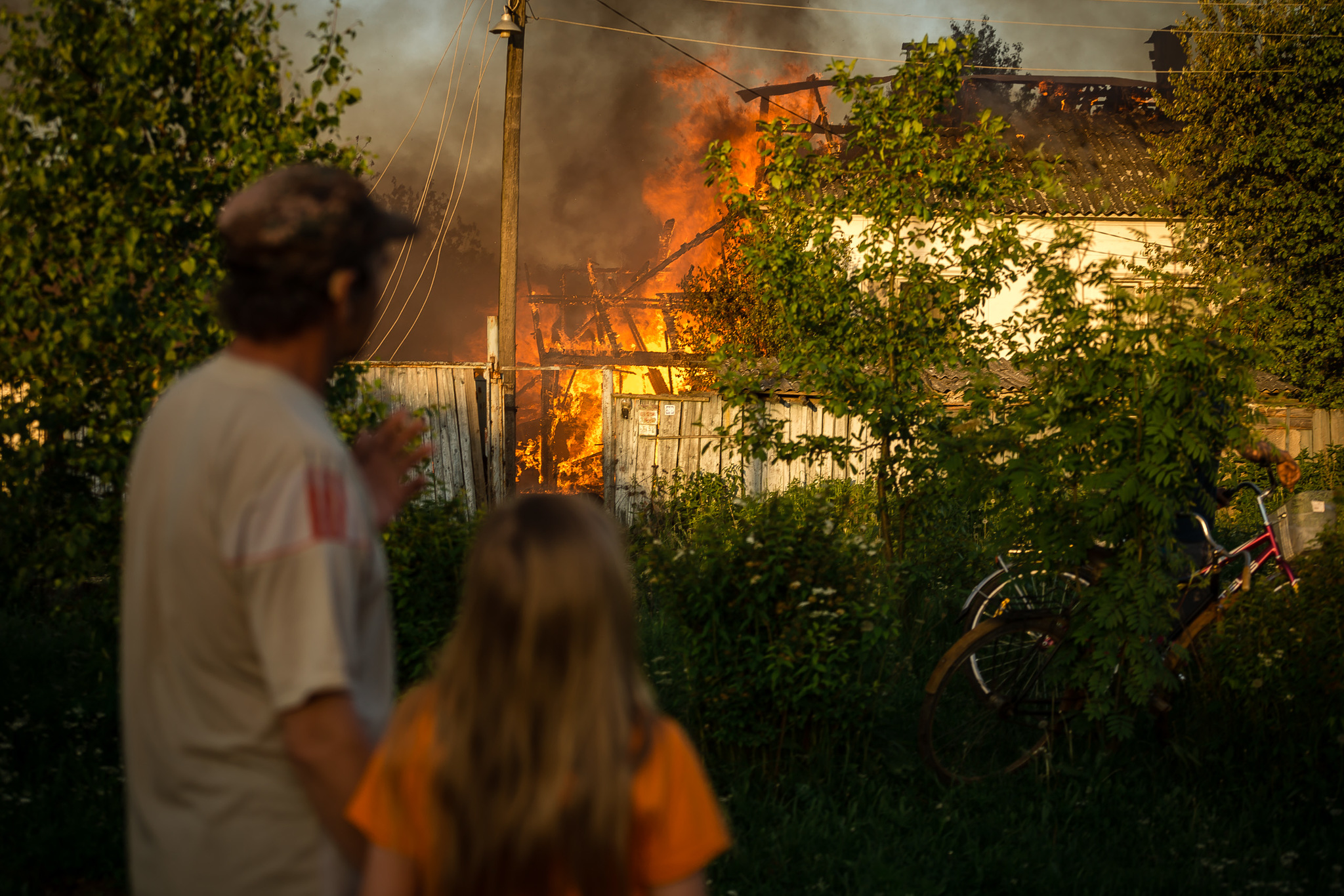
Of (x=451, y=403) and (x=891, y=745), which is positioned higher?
(x=451, y=403)

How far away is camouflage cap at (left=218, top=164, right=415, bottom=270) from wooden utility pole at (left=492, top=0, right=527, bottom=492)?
11651 mm

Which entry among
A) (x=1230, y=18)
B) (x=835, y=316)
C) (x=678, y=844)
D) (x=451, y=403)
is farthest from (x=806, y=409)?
(x=678, y=844)

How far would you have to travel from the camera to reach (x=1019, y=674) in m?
4.97

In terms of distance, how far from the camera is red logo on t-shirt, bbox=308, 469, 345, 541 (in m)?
1.26

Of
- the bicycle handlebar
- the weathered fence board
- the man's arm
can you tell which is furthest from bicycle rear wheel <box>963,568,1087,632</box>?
the weathered fence board

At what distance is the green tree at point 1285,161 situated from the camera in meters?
17.5

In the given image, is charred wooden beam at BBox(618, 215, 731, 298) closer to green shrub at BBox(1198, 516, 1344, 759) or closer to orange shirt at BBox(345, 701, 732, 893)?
green shrub at BBox(1198, 516, 1344, 759)

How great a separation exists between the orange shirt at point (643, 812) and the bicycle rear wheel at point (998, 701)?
3631mm

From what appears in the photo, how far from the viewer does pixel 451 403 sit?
41.9ft

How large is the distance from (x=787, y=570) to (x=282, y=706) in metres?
3.82

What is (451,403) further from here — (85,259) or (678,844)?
(678,844)

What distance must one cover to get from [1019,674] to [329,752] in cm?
440

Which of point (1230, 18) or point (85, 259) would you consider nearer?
point (85, 259)

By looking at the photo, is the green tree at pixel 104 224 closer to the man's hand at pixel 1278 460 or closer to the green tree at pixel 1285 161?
the man's hand at pixel 1278 460
